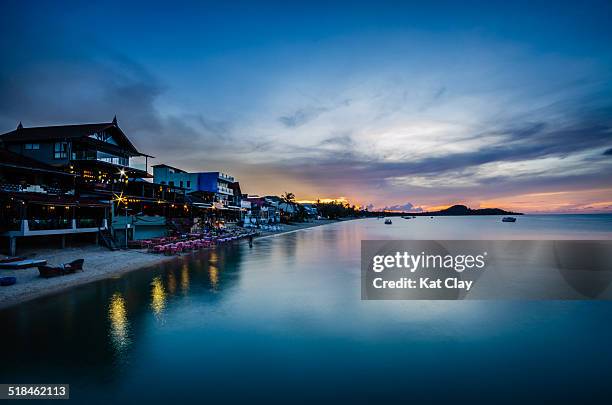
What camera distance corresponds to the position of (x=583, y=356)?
35.0 ft

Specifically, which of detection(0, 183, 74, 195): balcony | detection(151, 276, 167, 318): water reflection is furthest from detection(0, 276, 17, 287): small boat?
detection(0, 183, 74, 195): balcony

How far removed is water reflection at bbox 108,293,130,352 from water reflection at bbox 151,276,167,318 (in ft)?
3.95

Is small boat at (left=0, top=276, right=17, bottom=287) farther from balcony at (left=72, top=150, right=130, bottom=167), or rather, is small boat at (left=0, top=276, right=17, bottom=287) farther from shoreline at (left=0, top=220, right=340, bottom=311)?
balcony at (left=72, top=150, right=130, bottom=167)

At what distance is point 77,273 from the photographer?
765 inches

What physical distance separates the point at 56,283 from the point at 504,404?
20.4 meters

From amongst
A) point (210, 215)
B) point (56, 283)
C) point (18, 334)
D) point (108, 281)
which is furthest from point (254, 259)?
point (210, 215)

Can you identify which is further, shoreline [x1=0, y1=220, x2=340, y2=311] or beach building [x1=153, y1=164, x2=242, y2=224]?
beach building [x1=153, y1=164, x2=242, y2=224]

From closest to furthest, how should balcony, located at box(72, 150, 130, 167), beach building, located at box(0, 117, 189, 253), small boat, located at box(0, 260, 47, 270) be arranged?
1. small boat, located at box(0, 260, 47, 270)
2. beach building, located at box(0, 117, 189, 253)
3. balcony, located at box(72, 150, 130, 167)

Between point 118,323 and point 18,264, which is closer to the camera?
point 118,323

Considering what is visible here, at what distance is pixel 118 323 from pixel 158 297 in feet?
12.1

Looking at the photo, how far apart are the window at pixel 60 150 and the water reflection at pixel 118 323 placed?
23.1 meters

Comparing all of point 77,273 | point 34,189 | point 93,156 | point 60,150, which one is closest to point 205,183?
point 93,156

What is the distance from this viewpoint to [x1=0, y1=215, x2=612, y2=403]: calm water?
27.4 ft

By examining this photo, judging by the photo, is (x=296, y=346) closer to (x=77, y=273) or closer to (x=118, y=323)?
(x=118, y=323)
